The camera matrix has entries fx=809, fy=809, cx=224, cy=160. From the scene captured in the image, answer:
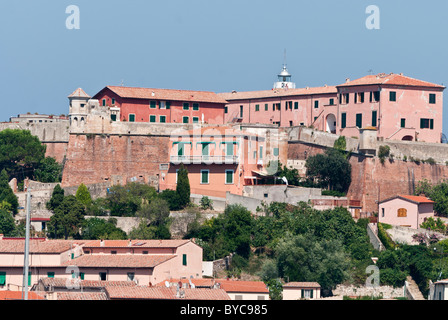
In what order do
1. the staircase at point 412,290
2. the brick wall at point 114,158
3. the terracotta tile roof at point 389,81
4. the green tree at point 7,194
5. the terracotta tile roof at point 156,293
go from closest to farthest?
the terracotta tile roof at point 156,293 < the staircase at point 412,290 < the green tree at point 7,194 < the brick wall at point 114,158 < the terracotta tile roof at point 389,81

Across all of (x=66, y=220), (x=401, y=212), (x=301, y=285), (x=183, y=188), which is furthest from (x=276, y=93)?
(x=301, y=285)

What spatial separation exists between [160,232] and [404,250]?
1302 cm

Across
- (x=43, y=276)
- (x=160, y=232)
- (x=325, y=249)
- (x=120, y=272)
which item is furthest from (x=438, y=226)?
(x=43, y=276)

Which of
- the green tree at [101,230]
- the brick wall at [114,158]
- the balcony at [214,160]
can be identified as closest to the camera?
the green tree at [101,230]

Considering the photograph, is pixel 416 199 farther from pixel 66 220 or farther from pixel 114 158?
pixel 66 220

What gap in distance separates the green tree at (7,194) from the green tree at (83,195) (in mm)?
3651

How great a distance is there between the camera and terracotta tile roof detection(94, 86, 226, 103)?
55562 mm

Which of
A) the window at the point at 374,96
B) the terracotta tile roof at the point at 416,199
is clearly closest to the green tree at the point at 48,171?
the window at the point at 374,96

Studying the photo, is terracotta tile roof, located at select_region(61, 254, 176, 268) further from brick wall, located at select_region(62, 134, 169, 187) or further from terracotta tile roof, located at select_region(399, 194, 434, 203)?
terracotta tile roof, located at select_region(399, 194, 434, 203)

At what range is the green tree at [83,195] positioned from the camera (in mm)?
48094

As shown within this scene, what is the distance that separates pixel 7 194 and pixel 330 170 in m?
19.8

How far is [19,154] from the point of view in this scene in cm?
5459

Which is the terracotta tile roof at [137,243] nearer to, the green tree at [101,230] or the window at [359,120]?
the green tree at [101,230]
